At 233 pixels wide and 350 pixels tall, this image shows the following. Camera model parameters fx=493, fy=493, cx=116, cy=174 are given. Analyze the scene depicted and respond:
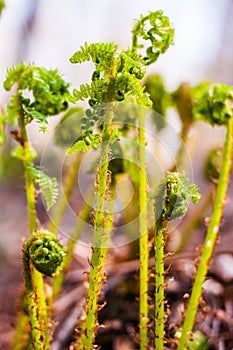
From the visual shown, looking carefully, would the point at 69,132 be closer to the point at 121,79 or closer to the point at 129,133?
the point at 129,133

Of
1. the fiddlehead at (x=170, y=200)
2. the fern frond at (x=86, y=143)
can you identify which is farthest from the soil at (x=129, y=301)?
the fern frond at (x=86, y=143)

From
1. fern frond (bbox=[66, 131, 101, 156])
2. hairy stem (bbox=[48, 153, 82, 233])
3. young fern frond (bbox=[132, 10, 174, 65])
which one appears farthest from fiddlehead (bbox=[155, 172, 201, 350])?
hairy stem (bbox=[48, 153, 82, 233])

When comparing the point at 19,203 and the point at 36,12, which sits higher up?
the point at 36,12

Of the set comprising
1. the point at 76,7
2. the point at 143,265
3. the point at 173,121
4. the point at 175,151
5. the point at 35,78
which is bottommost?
the point at 143,265

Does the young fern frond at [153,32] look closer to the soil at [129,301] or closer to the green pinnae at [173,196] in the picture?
the green pinnae at [173,196]

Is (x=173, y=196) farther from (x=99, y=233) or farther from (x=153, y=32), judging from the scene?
(x=153, y=32)

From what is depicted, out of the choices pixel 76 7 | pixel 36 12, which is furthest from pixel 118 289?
pixel 76 7
